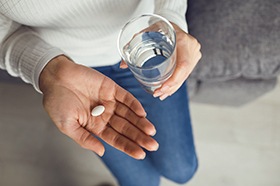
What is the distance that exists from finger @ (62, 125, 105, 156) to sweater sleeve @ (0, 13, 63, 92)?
16 cm

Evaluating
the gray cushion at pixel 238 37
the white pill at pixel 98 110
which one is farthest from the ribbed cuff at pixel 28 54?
the gray cushion at pixel 238 37

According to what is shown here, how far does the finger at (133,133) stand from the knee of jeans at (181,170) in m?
0.34

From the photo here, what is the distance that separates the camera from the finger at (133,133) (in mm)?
755

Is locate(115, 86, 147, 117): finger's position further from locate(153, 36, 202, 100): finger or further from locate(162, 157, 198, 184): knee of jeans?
locate(162, 157, 198, 184): knee of jeans

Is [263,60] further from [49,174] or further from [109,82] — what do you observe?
[49,174]

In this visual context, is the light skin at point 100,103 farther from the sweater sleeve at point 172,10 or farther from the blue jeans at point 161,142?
the blue jeans at point 161,142

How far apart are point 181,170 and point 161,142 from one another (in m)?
0.13

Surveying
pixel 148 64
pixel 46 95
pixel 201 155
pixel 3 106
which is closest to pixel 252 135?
pixel 201 155

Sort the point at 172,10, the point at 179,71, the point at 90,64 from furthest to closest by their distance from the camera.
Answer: the point at 90,64 < the point at 172,10 < the point at 179,71

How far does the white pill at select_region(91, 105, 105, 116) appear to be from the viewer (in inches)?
31.6

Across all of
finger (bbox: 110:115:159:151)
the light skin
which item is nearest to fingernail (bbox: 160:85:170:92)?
the light skin

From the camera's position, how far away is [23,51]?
0.86 meters

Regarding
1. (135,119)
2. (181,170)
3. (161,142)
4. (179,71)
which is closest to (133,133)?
(135,119)

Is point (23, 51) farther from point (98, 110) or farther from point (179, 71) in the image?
point (179, 71)
